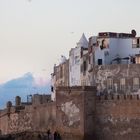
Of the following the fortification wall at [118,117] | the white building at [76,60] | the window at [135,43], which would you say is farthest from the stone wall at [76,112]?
the white building at [76,60]

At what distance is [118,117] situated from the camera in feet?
179

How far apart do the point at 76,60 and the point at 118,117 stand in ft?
66.1

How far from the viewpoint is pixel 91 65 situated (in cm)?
6681

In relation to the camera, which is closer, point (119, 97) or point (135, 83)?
point (119, 97)

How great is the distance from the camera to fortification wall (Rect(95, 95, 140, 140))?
176 feet

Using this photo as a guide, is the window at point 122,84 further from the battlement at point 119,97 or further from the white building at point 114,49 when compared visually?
the white building at point 114,49

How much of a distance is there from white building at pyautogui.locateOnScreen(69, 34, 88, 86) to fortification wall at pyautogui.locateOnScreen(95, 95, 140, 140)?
52.2 ft

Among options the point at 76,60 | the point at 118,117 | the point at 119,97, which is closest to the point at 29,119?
the point at 76,60

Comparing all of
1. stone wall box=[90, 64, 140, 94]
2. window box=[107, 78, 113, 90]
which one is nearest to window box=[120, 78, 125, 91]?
stone wall box=[90, 64, 140, 94]

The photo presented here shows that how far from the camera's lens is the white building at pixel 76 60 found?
7256 cm

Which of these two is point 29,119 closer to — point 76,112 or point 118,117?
point 76,112

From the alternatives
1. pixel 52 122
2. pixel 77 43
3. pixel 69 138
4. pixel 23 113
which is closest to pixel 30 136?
pixel 52 122

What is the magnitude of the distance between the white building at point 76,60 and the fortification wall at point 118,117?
1591 cm

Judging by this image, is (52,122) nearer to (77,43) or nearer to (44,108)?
(44,108)
